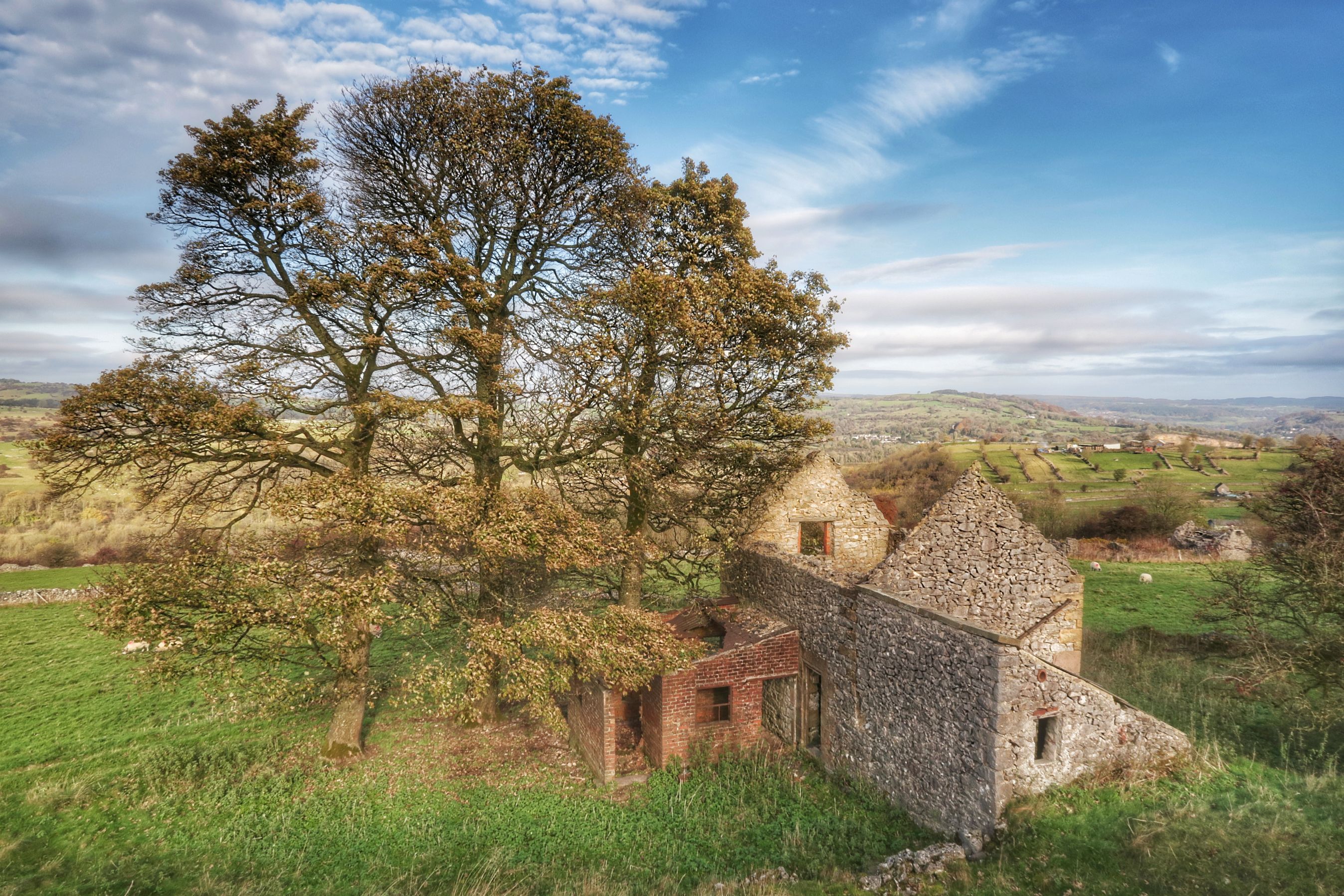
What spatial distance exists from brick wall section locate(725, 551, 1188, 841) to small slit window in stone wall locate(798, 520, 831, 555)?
482 cm

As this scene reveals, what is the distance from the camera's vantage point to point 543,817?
38.6 feet

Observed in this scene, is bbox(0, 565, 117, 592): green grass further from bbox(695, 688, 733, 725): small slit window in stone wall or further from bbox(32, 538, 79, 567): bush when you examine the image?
bbox(695, 688, 733, 725): small slit window in stone wall

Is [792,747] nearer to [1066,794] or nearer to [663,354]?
[1066,794]

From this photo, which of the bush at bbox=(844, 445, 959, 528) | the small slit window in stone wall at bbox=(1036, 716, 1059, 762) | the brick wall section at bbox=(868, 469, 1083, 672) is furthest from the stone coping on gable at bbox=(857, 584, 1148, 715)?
the bush at bbox=(844, 445, 959, 528)

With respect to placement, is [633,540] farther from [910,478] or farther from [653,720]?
[910,478]

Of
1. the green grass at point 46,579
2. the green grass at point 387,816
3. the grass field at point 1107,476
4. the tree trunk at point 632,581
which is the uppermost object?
the tree trunk at point 632,581

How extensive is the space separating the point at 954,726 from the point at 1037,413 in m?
A: 143

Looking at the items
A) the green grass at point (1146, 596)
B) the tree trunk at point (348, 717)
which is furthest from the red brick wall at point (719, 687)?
the green grass at point (1146, 596)

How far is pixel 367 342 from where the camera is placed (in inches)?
439

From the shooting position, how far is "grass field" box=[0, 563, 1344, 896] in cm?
814

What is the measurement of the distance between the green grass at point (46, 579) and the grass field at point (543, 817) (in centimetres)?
2215

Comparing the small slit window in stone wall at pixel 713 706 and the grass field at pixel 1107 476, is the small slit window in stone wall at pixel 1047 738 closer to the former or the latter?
the small slit window in stone wall at pixel 713 706

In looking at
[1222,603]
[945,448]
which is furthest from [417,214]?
[945,448]

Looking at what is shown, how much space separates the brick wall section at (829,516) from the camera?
17.7 meters
